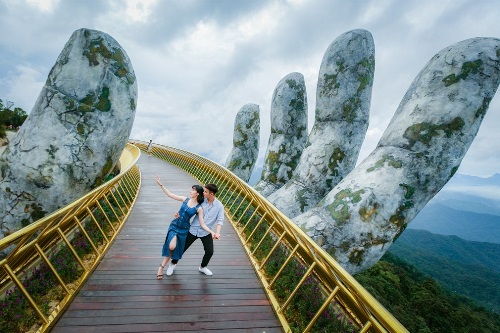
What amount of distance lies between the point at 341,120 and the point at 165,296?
9370 mm

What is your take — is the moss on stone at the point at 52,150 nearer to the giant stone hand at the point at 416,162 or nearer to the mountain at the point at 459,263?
the giant stone hand at the point at 416,162

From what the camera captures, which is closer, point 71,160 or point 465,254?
point 71,160

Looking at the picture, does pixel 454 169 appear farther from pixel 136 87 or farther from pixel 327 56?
pixel 136 87

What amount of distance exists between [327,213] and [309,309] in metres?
3.46

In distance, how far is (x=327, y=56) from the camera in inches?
460

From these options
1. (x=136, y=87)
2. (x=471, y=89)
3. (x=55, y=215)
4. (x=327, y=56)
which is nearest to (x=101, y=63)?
(x=136, y=87)

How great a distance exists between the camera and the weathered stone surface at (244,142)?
20453 millimetres

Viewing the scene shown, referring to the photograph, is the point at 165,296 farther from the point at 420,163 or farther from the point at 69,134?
the point at 420,163

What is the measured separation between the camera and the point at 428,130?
7109 millimetres

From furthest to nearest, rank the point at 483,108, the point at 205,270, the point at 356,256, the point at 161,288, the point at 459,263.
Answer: the point at 459,263 < the point at 356,256 < the point at 483,108 < the point at 205,270 < the point at 161,288

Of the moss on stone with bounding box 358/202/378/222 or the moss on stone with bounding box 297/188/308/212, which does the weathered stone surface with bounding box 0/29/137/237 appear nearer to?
the moss on stone with bounding box 358/202/378/222

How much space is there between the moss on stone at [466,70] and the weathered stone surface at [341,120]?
4078 mm

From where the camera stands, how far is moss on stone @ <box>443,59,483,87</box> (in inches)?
272

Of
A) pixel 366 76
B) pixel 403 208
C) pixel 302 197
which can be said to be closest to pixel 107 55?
pixel 302 197
